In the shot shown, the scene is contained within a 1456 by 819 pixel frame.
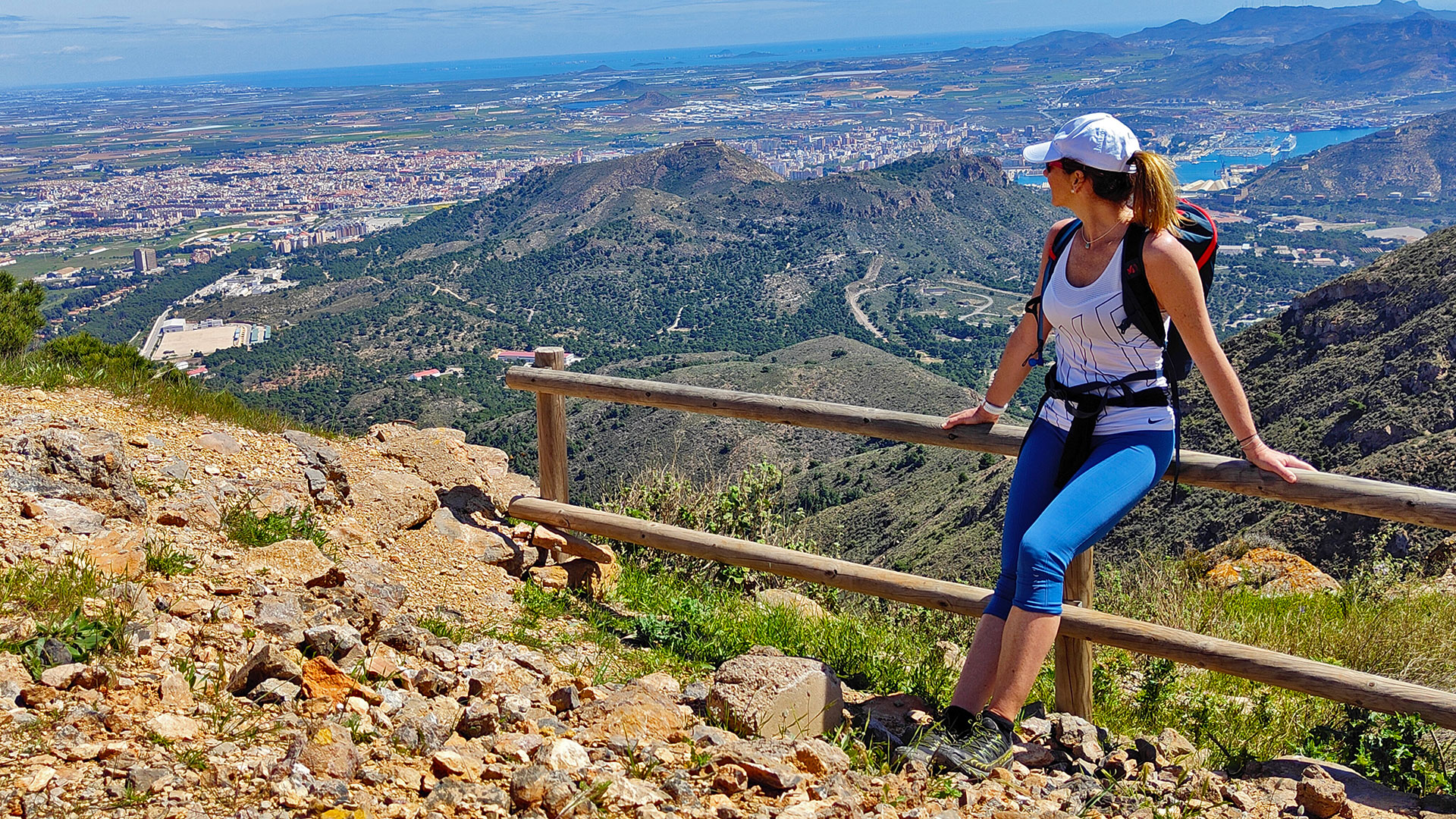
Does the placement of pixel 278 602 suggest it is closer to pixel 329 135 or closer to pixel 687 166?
pixel 687 166

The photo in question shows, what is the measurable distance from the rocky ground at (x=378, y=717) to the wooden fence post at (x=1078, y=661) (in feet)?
0.60

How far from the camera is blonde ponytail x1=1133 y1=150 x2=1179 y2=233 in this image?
2.69m

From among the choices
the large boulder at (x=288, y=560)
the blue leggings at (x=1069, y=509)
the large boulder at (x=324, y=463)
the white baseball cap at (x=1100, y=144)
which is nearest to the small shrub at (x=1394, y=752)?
the blue leggings at (x=1069, y=509)

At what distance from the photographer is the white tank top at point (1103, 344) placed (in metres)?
2.78

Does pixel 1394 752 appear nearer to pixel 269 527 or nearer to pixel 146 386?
pixel 269 527

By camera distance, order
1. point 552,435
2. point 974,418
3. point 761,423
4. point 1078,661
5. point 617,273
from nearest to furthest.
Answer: point 1078,661 → point 974,418 → point 552,435 → point 761,423 → point 617,273

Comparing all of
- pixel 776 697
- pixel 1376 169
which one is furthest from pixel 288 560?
pixel 1376 169

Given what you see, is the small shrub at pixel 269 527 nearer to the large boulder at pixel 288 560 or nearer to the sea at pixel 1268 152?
the large boulder at pixel 288 560

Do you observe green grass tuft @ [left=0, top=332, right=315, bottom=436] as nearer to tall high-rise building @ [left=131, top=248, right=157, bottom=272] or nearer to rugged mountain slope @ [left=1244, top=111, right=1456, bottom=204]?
tall high-rise building @ [left=131, top=248, right=157, bottom=272]

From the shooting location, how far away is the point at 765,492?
5934mm

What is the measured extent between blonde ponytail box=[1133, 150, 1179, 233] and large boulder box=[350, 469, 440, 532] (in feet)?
10.7

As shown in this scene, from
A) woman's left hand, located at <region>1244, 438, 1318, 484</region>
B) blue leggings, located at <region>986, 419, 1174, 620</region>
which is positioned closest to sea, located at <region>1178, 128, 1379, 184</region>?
woman's left hand, located at <region>1244, 438, 1318, 484</region>

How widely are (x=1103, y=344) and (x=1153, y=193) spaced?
16.4 inches

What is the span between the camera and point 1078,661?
10.9 ft
